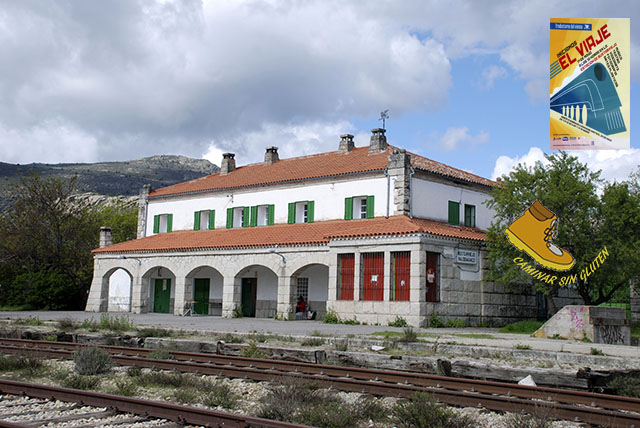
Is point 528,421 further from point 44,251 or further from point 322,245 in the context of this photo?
point 44,251

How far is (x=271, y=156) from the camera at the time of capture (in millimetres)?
38562

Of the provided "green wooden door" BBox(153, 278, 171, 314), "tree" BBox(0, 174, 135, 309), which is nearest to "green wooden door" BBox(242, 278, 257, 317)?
"green wooden door" BBox(153, 278, 171, 314)

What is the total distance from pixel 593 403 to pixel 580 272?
16.9m

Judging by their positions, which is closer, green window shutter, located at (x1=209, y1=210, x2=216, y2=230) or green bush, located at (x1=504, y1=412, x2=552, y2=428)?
green bush, located at (x1=504, y1=412, x2=552, y2=428)

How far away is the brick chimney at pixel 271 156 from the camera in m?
38.5

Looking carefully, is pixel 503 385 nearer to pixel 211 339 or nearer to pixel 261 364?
pixel 261 364

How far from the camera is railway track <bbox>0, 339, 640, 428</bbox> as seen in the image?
816 centimetres

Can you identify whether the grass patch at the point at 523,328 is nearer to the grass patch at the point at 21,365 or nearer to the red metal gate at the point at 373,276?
Result: the red metal gate at the point at 373,276

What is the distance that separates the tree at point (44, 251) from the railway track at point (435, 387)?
29.2 meters

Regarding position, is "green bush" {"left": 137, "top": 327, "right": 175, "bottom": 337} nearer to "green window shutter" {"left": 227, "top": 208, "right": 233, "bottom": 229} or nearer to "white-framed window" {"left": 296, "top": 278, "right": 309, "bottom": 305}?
"white-framed window" {"left": 296, "top": 278, "right": 309, "bottom": 305}

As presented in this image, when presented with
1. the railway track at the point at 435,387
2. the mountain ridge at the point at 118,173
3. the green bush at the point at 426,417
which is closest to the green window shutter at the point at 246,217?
the railway track at the point at 435,387

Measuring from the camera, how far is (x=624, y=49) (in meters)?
14.5

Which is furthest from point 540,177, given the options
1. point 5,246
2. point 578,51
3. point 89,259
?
point 5,246

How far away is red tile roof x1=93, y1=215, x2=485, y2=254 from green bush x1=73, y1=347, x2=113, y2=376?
14.9m
